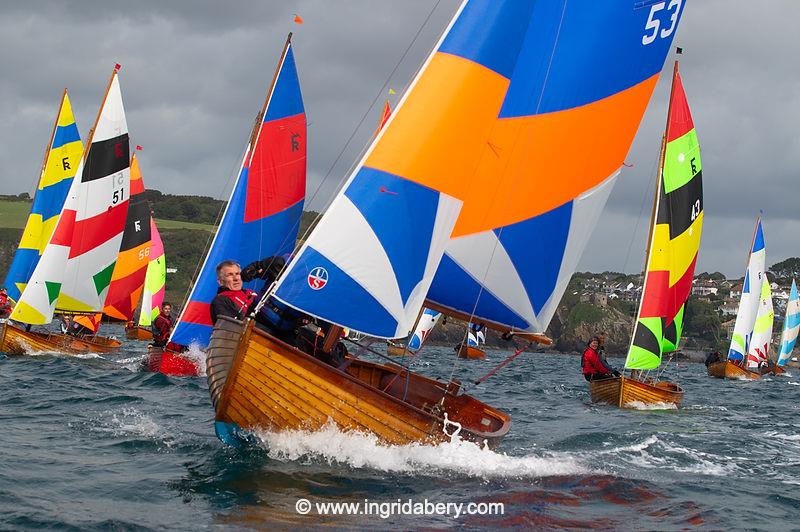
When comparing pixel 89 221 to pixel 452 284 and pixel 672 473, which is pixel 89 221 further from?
pixel 672 473

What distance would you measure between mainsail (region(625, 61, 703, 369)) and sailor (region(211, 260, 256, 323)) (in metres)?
13.9

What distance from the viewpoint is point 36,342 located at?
20828mm

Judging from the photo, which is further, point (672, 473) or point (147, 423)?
point (147, 423)

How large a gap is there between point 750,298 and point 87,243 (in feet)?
107

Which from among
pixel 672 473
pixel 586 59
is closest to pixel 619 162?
pixel 586 59

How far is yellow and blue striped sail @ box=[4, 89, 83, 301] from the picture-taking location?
1046 inches

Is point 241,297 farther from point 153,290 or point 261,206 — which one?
point 153,290

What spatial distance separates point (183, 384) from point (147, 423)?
5.45 m

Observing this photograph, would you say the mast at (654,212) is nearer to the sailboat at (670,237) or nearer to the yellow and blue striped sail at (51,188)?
the sailboat at (670,237)

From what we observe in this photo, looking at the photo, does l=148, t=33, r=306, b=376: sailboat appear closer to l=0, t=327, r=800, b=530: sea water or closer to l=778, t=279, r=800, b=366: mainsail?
l=0, t=327, r=800, b=530: sea water

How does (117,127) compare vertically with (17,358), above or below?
above

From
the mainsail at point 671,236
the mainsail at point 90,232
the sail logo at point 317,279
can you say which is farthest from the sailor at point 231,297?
the mainsail at point 671,236

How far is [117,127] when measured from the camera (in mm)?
23984

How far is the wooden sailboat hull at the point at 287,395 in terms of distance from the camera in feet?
28.5
